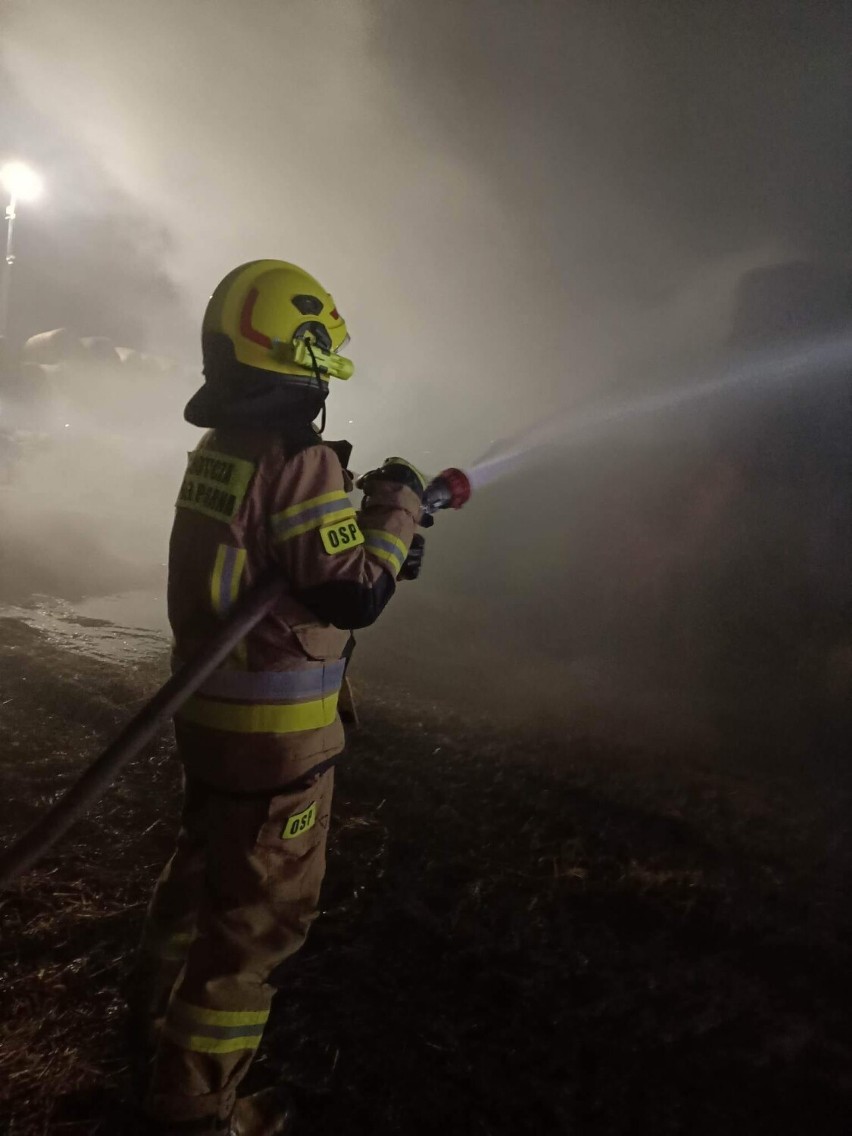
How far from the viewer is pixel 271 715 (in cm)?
176

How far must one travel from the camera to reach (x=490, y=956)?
2.50 metres

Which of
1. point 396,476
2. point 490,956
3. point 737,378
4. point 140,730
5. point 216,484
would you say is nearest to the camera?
point 140,730

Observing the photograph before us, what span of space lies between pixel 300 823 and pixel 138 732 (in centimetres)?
53

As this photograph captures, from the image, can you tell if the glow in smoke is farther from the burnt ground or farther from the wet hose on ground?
the wet hose on ground

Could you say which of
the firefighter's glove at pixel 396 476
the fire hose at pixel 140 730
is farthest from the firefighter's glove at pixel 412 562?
the fire hose at pixel 140 730

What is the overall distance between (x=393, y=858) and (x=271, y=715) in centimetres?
169

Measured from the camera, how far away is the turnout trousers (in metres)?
1.64

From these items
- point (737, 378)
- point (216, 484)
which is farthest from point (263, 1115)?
point (737, 378)

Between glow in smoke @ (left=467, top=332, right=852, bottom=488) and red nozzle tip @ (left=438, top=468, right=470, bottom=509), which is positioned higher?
glow in smoke @ (left=467, top=332, right=852, bottom=488)

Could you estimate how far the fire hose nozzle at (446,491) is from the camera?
2.29 metres

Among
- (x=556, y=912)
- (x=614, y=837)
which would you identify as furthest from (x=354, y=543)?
(x=614, y=837)

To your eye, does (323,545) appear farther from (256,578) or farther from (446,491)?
(446,491)

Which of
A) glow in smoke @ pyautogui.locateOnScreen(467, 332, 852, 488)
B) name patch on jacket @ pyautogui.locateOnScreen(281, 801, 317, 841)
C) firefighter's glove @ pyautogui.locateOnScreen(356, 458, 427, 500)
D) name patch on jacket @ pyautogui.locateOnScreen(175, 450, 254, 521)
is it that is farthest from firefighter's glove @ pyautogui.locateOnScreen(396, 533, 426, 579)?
glow in smoke @ pyautogui.locateOnScreen(467, 332, 852, 488)

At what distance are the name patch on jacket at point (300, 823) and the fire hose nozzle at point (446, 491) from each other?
1087mm
